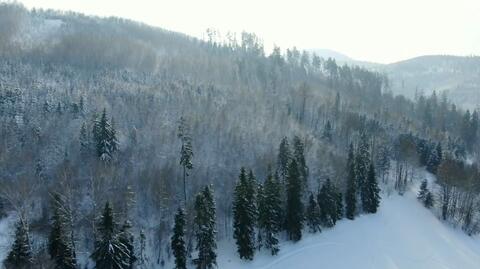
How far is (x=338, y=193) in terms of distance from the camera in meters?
75.0

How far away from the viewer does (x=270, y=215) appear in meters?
63.7

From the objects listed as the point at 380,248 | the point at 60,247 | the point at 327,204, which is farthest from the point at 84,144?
the point at 380,248

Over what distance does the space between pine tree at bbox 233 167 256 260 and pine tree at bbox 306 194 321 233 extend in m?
12.1

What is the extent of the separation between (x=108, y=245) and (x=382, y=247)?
44.9 metres

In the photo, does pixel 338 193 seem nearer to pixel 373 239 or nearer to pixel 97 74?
pixel 373 239

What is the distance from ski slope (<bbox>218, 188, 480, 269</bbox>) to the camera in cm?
6203

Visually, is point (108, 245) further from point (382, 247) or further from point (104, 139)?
point (382, 247)

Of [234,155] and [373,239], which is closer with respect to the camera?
[373,239]

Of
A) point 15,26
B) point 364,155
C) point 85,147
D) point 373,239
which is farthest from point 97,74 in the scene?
point 373,239

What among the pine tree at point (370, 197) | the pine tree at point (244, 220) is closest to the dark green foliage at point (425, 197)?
the pine tree at point (370, 197)

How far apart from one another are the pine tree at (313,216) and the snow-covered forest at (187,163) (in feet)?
0.80

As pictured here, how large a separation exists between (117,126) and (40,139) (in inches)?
632

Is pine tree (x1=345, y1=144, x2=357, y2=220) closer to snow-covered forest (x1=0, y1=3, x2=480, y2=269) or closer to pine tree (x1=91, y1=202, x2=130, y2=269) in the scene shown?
snow-covered forest (x1=0, y1=3, x2=480, y2=269)

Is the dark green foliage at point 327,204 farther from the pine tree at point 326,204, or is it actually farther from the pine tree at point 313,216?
the pine tree at point 313,216
